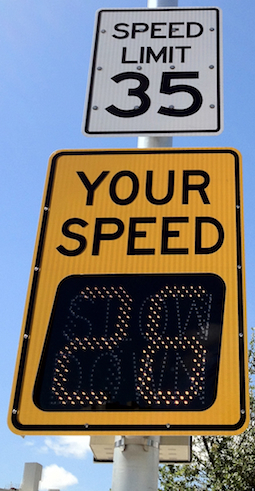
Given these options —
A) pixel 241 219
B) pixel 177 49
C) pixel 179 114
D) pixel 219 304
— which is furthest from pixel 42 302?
pixel 177 49

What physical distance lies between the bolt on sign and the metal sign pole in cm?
29

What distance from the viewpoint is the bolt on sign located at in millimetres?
1838

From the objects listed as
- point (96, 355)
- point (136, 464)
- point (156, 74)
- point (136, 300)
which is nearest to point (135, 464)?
point (136, 464)

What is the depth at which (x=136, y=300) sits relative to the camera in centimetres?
206

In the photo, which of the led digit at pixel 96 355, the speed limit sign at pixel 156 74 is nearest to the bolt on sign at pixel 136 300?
the led digit at pixel 96 355

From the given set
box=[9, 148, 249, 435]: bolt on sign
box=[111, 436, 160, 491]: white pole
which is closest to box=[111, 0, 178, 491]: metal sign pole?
box=[111, 436, 160, 491]: white pole

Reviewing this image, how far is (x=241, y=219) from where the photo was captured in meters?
2.23

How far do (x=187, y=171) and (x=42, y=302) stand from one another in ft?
2.72

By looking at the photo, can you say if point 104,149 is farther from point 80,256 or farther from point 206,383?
point 206,383

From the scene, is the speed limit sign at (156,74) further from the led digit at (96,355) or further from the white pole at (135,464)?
the white pole at (135,464)

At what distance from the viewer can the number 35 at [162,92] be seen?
273 centimetres

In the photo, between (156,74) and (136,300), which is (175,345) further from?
(156,74)

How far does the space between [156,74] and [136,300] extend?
132 cm

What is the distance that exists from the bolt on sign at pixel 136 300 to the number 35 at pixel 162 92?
329 millimetres
